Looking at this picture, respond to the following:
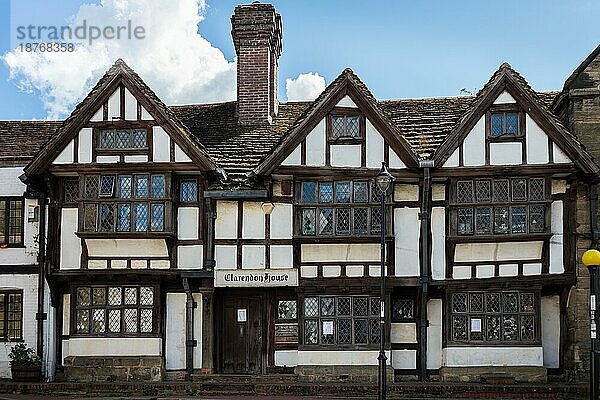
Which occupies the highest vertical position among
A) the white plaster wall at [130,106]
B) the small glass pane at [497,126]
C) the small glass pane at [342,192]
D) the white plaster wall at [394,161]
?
the white plaster wall at [130,106]

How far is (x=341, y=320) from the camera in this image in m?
23.9

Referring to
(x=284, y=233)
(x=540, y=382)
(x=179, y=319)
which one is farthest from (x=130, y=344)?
(x=540, y=382)

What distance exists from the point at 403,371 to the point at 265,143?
6878 millimetres

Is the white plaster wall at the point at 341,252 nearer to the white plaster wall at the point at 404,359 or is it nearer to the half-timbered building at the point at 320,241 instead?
the half-timbered building at the point at 320,241

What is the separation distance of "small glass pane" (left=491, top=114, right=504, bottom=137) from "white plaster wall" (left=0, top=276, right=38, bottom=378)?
1196cm

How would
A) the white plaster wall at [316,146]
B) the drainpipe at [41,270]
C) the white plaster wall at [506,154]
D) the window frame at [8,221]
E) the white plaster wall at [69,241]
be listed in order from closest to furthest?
the white plaster wall at [506,154]
the white plaster wall at [316,146]
the white plaster wall at [69,241]
the drainpipe at [41,270]
the window frame at [8,221]

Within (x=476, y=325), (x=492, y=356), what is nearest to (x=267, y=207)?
(x=476, y=325)

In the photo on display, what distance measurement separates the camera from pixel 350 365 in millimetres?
23719

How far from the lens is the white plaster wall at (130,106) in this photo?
943 inches

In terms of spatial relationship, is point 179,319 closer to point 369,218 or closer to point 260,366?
point 260,366

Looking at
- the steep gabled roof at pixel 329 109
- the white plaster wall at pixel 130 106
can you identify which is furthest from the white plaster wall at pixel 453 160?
the white plaster wall at pixel 130 106

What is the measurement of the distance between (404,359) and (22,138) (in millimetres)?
12091

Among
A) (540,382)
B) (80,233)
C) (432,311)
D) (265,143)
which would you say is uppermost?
(265,143)

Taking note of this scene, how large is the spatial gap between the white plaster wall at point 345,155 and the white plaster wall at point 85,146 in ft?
19.1
